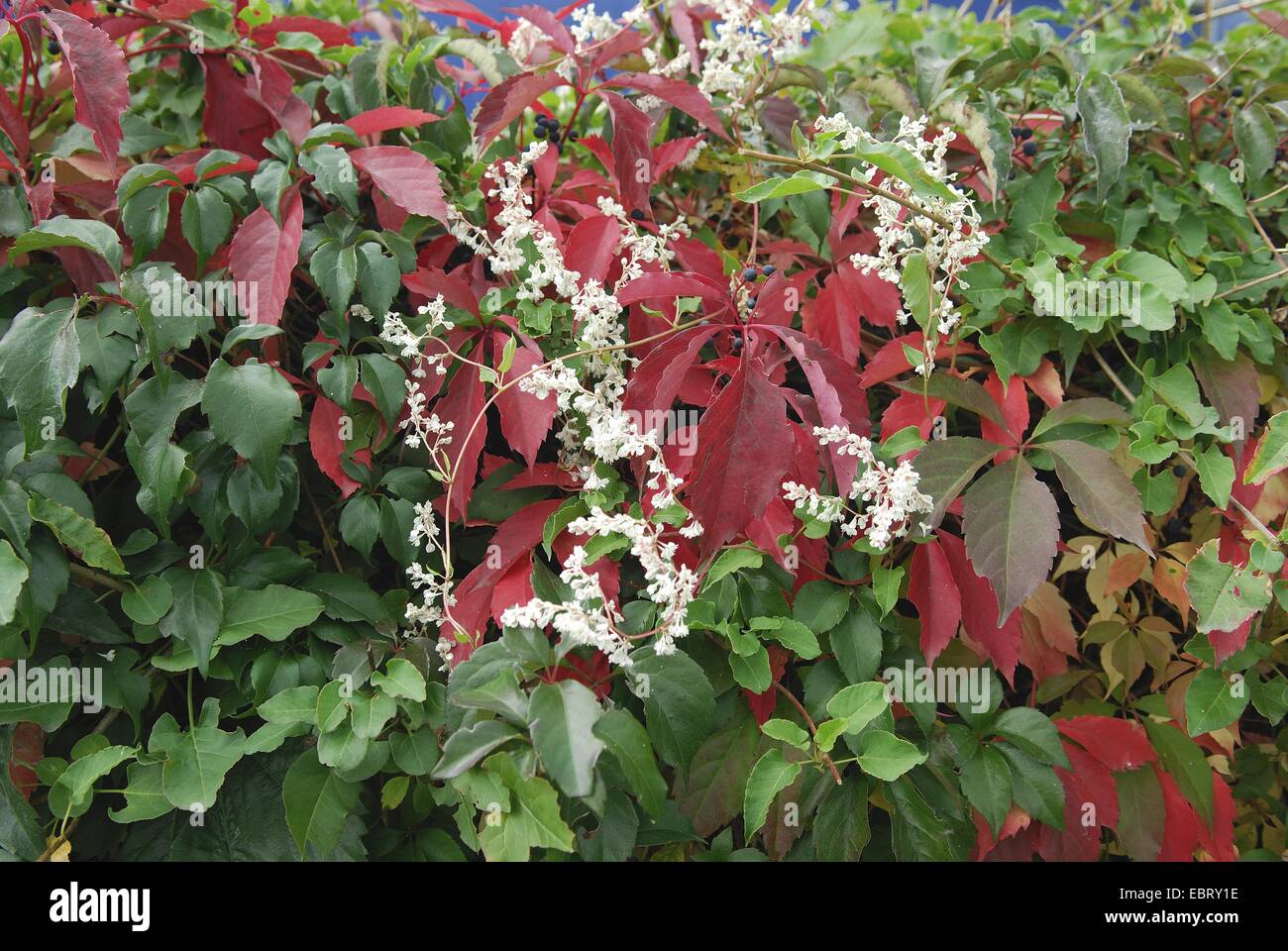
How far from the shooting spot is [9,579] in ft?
3.29

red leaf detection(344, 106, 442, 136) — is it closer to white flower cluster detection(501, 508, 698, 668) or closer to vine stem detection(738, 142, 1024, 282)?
vine stem detection(738, 142, 1024, 282)

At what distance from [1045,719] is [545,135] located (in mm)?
1116

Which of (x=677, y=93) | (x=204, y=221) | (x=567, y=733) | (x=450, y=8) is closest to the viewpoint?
(x=567, y=733)

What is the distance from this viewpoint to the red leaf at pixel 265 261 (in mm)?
1172

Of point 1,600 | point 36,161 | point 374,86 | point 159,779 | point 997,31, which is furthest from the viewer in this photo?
point 997,31

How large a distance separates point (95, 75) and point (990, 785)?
4.58ft

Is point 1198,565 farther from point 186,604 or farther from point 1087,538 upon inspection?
point 186,604

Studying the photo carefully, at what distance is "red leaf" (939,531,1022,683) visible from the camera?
1.15 metres

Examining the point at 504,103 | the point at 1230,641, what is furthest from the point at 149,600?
the point at 1230,641

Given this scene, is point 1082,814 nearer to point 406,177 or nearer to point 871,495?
point 871,495

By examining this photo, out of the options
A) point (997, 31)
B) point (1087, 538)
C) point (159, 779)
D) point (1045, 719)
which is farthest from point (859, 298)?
point (159, 779)

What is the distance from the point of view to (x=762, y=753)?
1152mm

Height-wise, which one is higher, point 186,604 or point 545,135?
point 545,135
